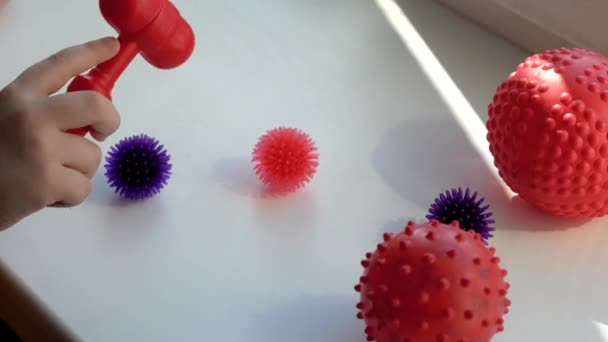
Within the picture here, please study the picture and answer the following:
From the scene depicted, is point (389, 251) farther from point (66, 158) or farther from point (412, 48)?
point (412, 48)

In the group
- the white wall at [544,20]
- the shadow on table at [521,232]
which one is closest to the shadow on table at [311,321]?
the shadow on table at [521,232]

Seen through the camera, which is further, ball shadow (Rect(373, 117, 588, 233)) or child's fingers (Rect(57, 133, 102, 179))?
ball shadow (Rect(373, 117, 588, 233))

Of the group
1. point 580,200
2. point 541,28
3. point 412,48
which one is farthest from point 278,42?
point 580,200

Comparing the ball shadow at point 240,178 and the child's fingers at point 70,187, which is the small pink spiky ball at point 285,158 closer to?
the ball shadow at point 240,178

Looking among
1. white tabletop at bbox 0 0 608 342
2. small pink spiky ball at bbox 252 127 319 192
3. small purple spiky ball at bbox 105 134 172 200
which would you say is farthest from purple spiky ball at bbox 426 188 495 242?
small purple spiky ball at bbox 105 134 172 200

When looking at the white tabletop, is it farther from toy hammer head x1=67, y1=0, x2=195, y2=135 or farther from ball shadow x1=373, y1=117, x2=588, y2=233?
toy hammer head x1=67, y1=0, x2=195, y2=135

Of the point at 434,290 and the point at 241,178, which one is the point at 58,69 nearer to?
the point at 241,178
